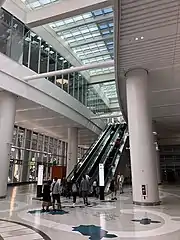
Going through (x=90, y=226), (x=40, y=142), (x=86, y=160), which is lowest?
(x=90, y=226)

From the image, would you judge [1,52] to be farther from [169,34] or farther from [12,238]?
[12,238]

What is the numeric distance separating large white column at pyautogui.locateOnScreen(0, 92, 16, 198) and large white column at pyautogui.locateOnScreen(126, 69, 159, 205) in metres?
6.83

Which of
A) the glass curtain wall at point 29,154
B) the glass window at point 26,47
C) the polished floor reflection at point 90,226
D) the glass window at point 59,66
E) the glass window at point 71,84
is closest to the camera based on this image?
the polished floor reflection at point 90,226

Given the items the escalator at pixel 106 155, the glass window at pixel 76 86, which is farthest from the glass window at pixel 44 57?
the escalator at pixel 106 155

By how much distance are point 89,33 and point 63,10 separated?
5366mm

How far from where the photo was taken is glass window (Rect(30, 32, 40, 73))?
16.3 metres

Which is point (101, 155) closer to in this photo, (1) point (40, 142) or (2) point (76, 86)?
(2) point (76, 86)

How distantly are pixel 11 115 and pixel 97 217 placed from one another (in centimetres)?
871

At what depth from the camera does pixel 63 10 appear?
13695 millimetres

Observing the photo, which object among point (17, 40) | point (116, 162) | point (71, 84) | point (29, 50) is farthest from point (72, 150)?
point (17, 40)

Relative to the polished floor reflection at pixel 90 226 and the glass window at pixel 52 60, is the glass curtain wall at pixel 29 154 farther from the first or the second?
the polished floor reflection at pixel 90 226

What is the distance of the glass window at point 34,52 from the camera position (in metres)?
16.3

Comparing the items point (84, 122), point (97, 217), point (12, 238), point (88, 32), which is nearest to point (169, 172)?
point (84, 122)

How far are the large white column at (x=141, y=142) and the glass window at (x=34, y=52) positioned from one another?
7.55 metres
